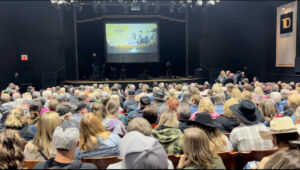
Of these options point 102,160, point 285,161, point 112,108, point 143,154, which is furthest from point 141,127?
point 112,108

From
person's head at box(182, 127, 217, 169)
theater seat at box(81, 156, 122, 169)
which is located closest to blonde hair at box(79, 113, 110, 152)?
theater seat at box(81, 156, 122, 169)

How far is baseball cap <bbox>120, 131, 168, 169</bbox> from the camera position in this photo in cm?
161

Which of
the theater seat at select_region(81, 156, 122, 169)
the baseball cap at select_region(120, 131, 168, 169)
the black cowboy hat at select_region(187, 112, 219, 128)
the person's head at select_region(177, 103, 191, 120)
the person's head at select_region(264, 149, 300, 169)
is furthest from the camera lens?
the person's head at select_region(177, 103, 191, 120)

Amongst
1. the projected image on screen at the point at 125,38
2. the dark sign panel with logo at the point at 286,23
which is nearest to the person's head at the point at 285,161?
the dark sign panel with logo at the point at 286,23

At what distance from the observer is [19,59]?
49.3 feet

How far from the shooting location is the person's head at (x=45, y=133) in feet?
9.32

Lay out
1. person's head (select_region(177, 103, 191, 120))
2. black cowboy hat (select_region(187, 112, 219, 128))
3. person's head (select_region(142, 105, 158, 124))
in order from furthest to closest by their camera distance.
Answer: person's head (select_region(177, 103, 191, 120)) → person's head (select_region(142, 105, 158, 124)) → black cowboy hat (select_region(187, 112, 219, 128))

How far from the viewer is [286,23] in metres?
13.5

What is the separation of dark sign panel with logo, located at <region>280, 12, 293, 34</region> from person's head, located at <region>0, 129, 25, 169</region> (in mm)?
13710

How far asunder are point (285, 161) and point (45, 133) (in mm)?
2322

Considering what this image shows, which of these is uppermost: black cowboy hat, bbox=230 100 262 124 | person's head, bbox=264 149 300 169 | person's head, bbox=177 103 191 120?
person's head, bbox=264 149 300 169

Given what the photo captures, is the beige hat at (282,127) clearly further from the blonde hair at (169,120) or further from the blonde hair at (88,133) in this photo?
the blonde hair at (88,133)

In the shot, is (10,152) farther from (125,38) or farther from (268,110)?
(125,38)

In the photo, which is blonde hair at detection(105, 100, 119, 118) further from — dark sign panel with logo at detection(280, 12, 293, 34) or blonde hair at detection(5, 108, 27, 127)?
dark sign panel with logo at detection(280, 12, 293, 34)
